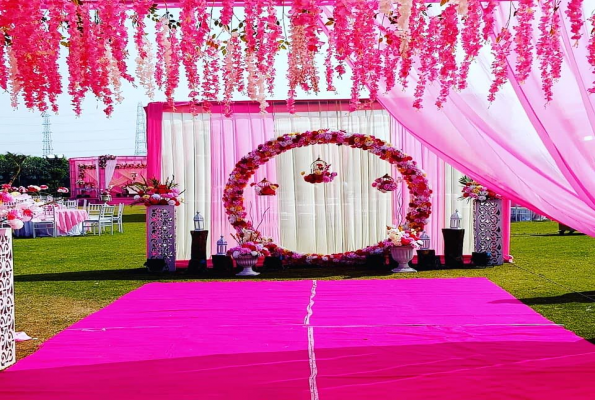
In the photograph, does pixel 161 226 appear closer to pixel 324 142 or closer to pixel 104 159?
pixel 324 142

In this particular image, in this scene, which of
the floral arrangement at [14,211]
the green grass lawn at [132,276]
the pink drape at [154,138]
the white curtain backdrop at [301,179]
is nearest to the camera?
the floral arrangement at [14,211]

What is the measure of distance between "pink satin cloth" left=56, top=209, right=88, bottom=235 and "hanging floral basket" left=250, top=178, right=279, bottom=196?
313 inches

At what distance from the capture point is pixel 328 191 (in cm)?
1057

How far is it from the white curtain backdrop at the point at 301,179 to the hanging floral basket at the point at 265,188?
1.91 feet

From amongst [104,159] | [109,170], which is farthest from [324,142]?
[109,170]

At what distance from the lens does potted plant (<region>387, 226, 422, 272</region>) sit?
9508 millimetres

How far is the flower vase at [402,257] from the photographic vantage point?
9.52m

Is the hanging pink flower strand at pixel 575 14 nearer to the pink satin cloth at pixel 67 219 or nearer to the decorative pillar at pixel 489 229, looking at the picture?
the decorative pillar at pixel 489 229

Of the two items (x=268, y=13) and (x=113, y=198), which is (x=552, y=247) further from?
(x=113, y=198)

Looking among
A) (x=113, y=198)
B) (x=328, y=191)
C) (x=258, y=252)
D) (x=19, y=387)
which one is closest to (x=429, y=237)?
(x=328, y=191)

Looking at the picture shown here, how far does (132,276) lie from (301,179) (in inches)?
114

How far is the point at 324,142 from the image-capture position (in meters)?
10.1

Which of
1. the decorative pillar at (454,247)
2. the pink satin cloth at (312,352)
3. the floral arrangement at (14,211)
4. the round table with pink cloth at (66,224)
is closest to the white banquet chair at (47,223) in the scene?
the round table with pink cloth at (66,224)

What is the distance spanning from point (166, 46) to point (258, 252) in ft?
20.0
